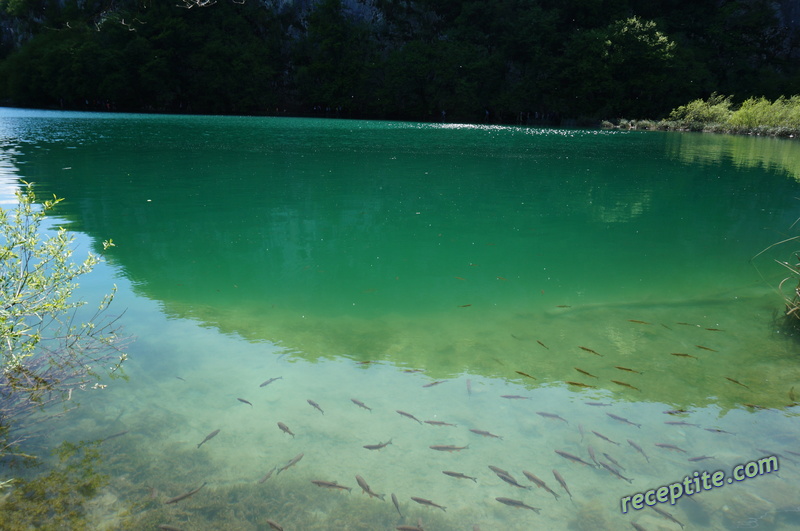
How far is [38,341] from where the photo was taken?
13.6 ft

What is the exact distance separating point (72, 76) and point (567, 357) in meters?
78.8

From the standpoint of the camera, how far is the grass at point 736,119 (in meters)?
38.2

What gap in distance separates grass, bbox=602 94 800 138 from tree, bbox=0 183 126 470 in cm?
4507

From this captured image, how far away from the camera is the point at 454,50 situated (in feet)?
218

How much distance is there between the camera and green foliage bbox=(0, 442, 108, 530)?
110 inches

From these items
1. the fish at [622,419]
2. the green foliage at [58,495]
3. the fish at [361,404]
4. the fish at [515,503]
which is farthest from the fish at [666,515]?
the green foliage at [58,495]

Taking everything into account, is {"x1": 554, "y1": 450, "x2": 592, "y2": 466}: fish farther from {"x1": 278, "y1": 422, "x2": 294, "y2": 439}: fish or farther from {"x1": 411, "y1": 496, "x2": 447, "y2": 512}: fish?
{"x1": 278, "y1": 422, "x2": 294, "y2": 439}: fish

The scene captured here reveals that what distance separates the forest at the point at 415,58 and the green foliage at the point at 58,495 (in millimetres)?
60069

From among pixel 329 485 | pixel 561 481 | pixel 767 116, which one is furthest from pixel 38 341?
pixel 767 116

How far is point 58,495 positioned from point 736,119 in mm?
50824

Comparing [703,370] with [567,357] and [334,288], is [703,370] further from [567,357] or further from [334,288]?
[334,288]

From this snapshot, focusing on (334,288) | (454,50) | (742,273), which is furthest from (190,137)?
(454,50)

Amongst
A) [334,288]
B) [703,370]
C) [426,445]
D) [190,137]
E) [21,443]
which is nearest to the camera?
[21,443]

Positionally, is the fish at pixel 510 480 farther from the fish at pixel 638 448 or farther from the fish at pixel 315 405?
the fish at pixel 315 405
